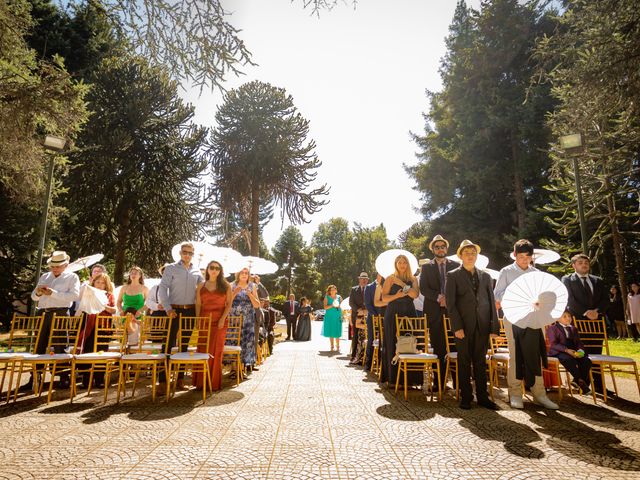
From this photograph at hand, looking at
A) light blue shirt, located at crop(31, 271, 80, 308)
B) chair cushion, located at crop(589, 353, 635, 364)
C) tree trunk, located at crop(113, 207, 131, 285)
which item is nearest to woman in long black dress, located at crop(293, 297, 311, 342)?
tree trunk, located at crop(113, 207, 131, 285)

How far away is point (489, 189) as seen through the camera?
21.2m

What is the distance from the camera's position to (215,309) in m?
5.80

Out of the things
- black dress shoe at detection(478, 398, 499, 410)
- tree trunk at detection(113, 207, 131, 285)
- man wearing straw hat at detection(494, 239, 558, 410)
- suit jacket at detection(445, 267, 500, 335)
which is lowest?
black dress shoe at detection(478, 398, 499, 410)

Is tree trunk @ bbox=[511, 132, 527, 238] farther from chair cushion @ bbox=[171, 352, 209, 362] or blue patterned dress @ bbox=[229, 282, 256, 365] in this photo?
chair cushion @ bbox=[171, 352, 209, 362]

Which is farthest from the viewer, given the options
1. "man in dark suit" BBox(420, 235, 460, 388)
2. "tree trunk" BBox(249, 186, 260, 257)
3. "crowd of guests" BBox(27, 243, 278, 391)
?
"tree trunk" BBox(249, 186, 260, 257)

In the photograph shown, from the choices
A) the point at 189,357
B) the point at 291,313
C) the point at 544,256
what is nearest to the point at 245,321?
the point at 189,357

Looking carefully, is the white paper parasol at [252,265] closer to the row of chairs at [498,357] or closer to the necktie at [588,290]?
the row of chairs at [498,357]

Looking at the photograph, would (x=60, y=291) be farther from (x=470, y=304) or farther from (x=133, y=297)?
(x=470, y=304)

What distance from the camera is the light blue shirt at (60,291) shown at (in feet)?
18.5

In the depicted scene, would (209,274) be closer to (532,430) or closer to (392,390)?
(392,390)

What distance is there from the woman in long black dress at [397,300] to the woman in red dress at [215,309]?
2302 millimetres

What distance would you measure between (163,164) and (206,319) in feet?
42.7

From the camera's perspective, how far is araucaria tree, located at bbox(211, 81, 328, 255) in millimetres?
17562

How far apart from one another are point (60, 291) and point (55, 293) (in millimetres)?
99
